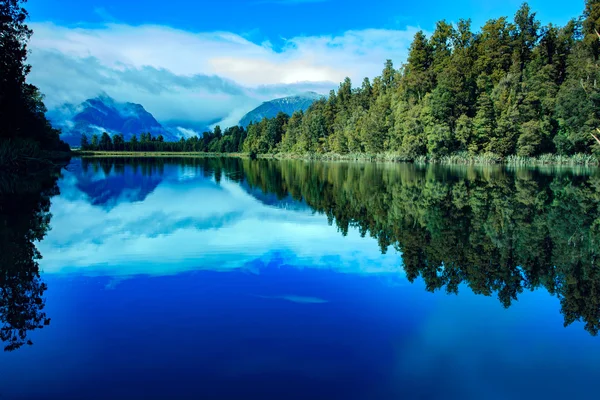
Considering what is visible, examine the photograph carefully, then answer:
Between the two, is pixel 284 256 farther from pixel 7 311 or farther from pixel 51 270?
pixel 7 311

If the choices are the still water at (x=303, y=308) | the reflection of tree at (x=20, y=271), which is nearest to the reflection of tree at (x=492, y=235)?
the still water at (x=303, y=308)

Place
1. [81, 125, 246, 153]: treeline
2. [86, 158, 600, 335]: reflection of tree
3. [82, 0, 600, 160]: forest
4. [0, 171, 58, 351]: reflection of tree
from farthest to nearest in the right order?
[81, 125, 246, 153]: treeline < [82, 0, 600, 160]: forest < [86, 158, 600, 335]: reflection of tree < [0, 171, 58, 351]: reflection of tree

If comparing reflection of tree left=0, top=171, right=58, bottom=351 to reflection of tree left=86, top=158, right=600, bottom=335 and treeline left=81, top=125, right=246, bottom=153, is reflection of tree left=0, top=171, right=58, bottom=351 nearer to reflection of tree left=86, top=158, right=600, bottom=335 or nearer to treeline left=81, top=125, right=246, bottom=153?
reflection of tree left=86, top=158, right=600, bottom=335

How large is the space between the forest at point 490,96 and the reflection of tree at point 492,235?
32.7m

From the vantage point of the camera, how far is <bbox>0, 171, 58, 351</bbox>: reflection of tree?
6824 millimetres

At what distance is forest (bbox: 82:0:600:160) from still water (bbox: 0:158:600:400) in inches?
1731

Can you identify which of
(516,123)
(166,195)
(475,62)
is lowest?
(166,195)

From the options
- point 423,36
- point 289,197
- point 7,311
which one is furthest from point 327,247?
point 423,36

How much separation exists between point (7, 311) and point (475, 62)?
7324 centimetres

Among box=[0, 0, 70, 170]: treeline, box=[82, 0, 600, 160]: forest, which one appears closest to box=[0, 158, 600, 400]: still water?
box=[0, 0, 70, 170]: treeline

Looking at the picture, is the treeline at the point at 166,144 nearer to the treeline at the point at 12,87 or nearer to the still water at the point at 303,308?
the treeline at the point at 12,87

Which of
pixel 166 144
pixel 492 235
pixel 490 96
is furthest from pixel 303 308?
pixel 166 144

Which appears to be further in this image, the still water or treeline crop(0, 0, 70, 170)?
treeline crop(0, 0, 70, 170)

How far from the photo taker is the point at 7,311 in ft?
24.0
